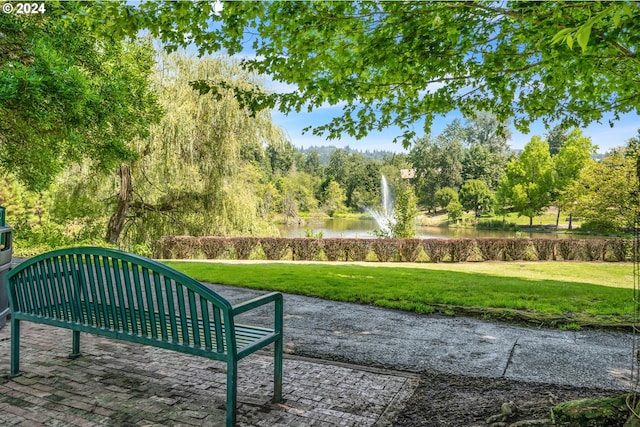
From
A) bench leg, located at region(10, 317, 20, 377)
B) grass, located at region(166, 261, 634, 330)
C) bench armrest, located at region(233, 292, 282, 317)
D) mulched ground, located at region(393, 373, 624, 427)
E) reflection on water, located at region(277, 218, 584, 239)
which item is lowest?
reflection on water, located at region(277, 218, 584, 239)

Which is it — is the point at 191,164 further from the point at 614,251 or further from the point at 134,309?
the point at 614,251

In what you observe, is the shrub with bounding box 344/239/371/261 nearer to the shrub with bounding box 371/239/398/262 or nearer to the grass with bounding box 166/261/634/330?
the shrub with bounding box 371/239/398/262

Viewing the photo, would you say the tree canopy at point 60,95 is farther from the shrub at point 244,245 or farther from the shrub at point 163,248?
the shrub at point 244,245

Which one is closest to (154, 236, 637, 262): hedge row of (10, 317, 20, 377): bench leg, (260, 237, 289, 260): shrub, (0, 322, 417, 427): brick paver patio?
(260, 237, 289, 260): shrub

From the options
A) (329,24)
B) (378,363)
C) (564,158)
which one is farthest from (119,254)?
(564,158)

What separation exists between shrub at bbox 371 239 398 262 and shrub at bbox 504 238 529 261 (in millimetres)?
4051

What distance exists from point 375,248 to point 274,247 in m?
3.45

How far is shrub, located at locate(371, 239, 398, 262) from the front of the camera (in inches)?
575

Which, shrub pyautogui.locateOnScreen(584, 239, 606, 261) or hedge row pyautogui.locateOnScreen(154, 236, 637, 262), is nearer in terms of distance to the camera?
hedge row pyautogui.locateOnScreen(154, 236, 637, 262)

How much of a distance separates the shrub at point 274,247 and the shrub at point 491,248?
673 cm

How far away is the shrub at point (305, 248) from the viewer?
48.3 ft

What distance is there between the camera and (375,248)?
14.7 m

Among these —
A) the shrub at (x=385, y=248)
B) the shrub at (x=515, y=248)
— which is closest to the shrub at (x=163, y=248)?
the shrub at (x=385, y=248)

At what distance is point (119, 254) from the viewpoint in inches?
111
